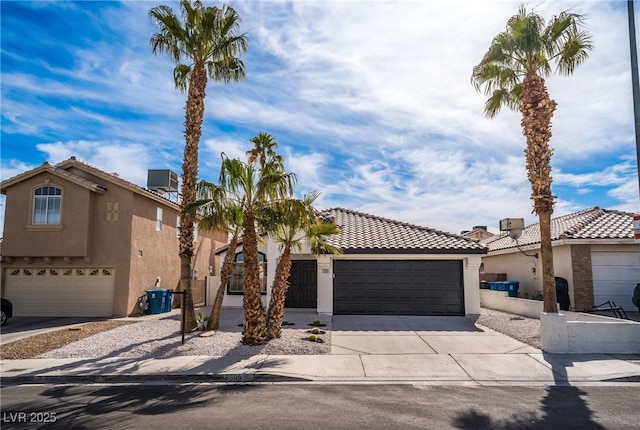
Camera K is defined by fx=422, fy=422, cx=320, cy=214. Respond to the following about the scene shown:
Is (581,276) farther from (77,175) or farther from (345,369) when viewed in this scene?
(77,175)

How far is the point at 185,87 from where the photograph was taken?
47.8 ft

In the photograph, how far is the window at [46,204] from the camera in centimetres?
1734

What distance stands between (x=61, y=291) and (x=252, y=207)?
37.7ft

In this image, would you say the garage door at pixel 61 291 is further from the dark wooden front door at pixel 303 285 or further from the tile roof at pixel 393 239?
the tile roof at pixel 393 239

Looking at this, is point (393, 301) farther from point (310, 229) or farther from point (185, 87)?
point (185, 87)

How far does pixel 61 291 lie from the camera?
17.7m

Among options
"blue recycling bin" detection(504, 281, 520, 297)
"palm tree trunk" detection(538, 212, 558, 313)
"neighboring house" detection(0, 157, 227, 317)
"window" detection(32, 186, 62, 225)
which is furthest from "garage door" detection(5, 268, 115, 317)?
"blue recycling bin" detection(504, 281, 520, 297)

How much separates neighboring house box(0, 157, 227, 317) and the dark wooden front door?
21.2ft

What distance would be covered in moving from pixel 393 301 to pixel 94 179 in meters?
13.6

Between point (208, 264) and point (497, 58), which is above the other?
point (497, 58)

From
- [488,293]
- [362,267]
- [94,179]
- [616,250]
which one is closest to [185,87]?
[94,179]

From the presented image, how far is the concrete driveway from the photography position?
35.3 ft

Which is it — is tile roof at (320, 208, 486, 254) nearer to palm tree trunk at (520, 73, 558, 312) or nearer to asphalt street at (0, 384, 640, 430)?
palm tree trunk at (520, 73, 558, 312)

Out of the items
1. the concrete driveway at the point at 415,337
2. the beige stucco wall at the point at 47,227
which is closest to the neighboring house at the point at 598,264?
the concrete driveway at the point at 415,337
